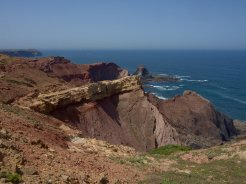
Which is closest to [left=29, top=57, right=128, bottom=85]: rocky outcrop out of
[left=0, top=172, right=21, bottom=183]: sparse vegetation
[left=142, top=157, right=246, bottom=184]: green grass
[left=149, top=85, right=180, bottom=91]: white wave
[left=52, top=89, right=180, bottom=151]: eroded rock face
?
[left=149, top=85, right=180, bottom=91]: white wave

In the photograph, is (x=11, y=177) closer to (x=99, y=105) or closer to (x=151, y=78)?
(x=99, y=105)

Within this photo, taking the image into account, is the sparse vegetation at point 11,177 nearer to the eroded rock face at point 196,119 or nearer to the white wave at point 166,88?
the eroded rock face at point 196,119

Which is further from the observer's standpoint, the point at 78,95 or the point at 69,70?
the point at 69,70

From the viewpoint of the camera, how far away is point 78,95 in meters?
46.7

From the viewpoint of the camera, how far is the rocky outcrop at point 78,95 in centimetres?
4144

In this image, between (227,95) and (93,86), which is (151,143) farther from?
(227,95)

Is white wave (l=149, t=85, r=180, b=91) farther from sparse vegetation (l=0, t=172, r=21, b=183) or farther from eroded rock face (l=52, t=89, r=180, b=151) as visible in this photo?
sparse vegetation (l=0, t=172, r=21, b=183)

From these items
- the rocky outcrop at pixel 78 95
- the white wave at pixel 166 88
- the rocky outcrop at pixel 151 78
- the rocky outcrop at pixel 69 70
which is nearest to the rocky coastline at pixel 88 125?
the rocky outcrop at pixel 78 95

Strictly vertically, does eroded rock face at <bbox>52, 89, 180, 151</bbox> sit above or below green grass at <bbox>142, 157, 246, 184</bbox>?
below

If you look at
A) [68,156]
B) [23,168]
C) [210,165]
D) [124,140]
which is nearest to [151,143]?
[124,140]

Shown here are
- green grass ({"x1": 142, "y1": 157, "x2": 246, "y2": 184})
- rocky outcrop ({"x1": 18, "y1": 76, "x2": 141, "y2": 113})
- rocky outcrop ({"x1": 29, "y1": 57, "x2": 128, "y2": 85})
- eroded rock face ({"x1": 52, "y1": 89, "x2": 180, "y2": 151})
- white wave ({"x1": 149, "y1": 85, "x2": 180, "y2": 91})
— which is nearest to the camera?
green grass ({"x1": 142, "y1": 157, "x2": 246, "y2": 184})

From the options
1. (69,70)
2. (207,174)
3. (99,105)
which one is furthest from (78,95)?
(69,70)

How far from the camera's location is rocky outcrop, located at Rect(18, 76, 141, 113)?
4144 cm

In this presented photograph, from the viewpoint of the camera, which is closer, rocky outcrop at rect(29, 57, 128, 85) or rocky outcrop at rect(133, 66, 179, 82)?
rocky outcrop at rect(29, 57, 128, 85)
